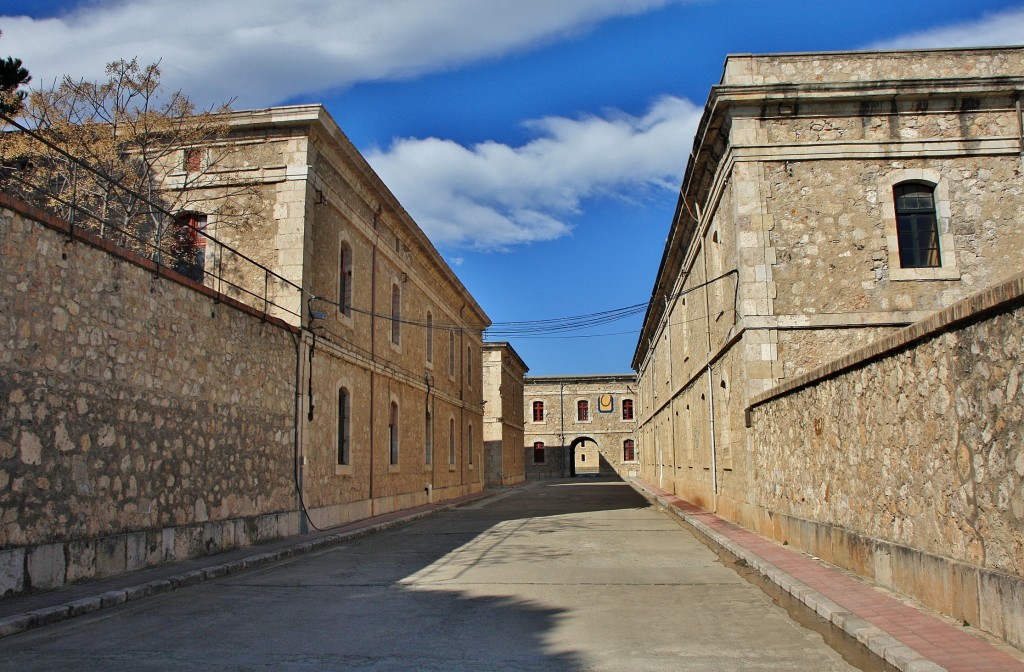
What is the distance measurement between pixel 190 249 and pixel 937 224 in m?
13.8

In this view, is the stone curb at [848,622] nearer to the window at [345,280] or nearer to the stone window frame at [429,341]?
the window at [345,280]

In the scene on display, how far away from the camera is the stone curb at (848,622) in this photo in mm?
5176

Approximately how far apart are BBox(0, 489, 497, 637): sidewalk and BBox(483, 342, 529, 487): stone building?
104 feet

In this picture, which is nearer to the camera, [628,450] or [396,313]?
[396,313]

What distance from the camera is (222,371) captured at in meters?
12.4

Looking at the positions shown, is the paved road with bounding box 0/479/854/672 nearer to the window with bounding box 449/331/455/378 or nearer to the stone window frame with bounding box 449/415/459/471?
the stone window frame with bounding box 449/415/459/471

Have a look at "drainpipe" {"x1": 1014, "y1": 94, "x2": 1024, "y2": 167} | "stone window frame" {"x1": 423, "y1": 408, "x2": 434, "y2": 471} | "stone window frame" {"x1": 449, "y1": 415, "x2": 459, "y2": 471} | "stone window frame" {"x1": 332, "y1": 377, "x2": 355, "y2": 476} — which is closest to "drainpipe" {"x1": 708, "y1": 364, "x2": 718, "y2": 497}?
"drainpipe" {"x1": 1014, "y1": 94, "x2": 1024, "y2": 167}

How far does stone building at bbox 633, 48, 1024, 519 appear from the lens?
14.6 metres

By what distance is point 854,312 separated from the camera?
48.2 feet

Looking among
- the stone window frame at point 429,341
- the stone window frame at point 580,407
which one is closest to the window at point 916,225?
the stone window frame at point 429,341

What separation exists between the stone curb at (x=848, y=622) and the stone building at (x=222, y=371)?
730 centimetres

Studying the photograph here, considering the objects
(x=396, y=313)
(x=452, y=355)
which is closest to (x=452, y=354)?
(x=452, y=355)

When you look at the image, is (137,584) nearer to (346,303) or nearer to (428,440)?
(346,303)

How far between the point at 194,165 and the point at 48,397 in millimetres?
8980
